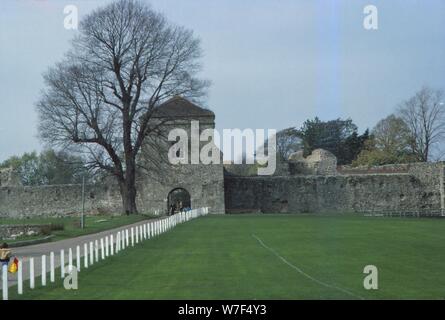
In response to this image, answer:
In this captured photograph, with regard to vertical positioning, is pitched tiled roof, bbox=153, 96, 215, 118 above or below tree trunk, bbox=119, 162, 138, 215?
above

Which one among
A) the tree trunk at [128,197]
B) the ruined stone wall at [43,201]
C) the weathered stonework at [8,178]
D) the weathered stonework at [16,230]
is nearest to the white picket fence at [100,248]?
the tree trunk at [128,197]

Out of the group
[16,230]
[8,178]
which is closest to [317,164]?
[8,178]

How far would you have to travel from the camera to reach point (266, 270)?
1934 cm

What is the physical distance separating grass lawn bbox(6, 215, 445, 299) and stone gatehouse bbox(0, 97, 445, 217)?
3968 cm

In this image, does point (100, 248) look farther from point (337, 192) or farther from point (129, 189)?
point (337, 192)

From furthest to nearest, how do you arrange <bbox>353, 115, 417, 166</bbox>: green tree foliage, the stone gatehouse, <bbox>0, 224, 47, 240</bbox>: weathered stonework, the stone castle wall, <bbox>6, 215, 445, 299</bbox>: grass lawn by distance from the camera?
<bbox>353, 115, 417, 166</bbox>: green tree foliage
the stone castle wall
the stone gatehouse
<bbox>0, 224, 47, 240</bbox>: weathered stonework
<bbox>6, 215, 445, 299</bbox>: grass lawn

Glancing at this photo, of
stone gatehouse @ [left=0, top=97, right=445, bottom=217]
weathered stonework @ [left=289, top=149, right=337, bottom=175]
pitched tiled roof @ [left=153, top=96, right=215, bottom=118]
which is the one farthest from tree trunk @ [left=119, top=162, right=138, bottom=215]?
weathered stonework @ [left=289, top=149, right=337, bottom=175]

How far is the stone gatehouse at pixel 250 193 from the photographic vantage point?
2815 inches

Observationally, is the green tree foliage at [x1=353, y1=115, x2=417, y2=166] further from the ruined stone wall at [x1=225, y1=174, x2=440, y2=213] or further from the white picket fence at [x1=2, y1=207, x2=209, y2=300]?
the white picket fence at [x1=2, y1=207, x2=209, y2=300]

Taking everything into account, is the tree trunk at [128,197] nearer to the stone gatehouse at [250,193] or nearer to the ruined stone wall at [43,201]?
the stone gatehouse at [250,193]

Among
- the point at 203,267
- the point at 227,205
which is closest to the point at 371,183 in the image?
the point at 227,205

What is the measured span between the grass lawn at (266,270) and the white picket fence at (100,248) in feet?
1.21

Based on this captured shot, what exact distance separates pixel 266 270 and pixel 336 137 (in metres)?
100

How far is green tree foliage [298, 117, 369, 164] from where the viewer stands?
112062 millimetres
